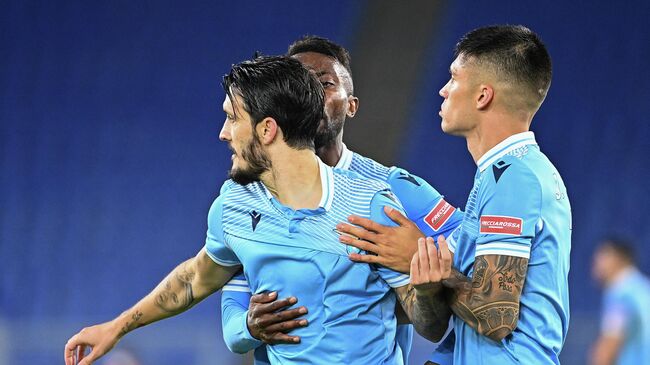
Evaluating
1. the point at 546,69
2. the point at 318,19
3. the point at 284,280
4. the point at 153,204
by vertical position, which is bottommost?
the point at 284,280

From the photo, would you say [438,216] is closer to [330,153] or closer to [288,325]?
[330,153]

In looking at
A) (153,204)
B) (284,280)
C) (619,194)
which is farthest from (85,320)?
(284,280)

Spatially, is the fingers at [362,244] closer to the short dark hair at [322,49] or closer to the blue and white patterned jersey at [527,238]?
the blue and white patterned jersey at [527,238]

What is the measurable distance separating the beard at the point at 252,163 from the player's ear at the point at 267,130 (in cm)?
1

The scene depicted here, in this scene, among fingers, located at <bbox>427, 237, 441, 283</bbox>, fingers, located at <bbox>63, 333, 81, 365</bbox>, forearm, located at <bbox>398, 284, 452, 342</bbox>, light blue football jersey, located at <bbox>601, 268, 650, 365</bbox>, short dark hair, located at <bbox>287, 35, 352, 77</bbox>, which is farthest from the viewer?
light blue football jersey, located at <bbox>601, 268, 650, 365</bbox>

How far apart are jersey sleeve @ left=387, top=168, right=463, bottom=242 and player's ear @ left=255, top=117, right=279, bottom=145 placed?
452 millimetres

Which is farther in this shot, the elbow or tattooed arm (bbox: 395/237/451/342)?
the elbow

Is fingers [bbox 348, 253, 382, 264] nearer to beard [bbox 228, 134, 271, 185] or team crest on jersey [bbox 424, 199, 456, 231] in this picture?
beard [bbox 228, 134, 271, 185]

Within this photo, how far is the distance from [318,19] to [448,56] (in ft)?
3.55

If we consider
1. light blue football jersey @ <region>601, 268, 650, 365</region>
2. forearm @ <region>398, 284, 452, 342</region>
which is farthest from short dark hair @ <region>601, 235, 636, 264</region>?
forearm @ <region>398, 284, 452, 342</region>

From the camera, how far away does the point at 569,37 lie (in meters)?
7.48

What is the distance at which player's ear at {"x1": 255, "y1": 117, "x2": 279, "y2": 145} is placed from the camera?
2.04 m

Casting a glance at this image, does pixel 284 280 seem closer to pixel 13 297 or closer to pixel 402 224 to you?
pixel 402 224

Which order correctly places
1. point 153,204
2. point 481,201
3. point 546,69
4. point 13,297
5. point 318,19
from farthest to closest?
point 318,19, point 153,204, point 13,297, point 546,69, point 481,201
